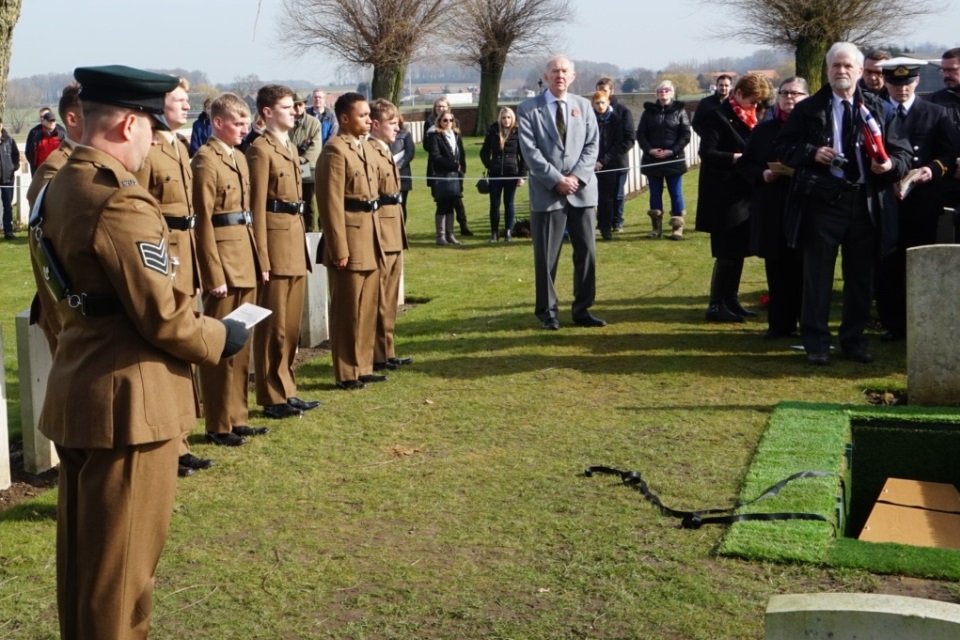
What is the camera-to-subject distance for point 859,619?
295cm

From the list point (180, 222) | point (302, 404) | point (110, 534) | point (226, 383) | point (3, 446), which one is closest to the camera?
point (110, 534)

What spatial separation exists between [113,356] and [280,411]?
434cm

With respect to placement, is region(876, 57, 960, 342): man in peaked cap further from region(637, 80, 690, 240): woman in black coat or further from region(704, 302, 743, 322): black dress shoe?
region(637, 80, 690, 240): woman in black coat

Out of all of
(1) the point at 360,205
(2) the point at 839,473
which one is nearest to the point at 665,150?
(1) the point at 360,205

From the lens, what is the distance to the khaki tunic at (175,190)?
22.5ft

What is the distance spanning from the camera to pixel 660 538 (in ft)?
19.2

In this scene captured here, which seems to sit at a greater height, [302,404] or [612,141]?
[612,141]

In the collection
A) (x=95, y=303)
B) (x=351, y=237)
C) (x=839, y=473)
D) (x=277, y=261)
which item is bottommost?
(x=839, y=473)

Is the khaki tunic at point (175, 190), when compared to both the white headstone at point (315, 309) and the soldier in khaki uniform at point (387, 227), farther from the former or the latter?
the white headstone at point (315, 309)

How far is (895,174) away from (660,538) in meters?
4.35

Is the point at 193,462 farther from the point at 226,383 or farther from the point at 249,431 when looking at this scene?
the point at 249,431

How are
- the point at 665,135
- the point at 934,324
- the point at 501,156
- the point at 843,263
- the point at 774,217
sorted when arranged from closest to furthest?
the point at 934,324 < the point at 843,263 < the point at 774,217 < the point at 665,135 < the point at 501,156

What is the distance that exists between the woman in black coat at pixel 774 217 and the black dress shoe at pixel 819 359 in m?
1.11

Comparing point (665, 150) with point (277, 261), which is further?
point (665, 150)
